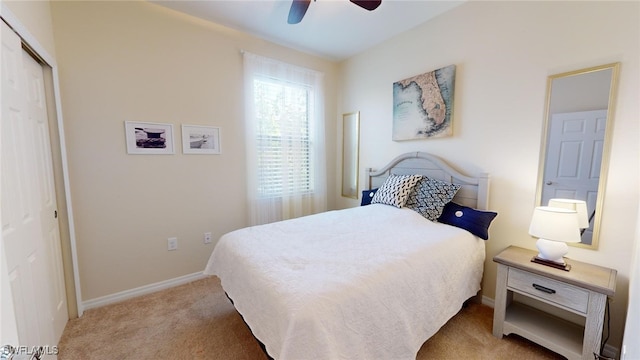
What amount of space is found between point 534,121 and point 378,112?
1597 millimetres

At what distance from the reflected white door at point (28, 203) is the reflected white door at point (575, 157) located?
3.22m

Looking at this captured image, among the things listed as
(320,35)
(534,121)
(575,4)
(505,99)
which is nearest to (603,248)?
(534,121)

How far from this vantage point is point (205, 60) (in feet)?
8.48

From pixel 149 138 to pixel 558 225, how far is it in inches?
130

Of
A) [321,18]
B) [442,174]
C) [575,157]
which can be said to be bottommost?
[442,174]

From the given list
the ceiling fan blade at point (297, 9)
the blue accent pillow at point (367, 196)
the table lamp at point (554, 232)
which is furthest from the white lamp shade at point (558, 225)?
the ceiling fan blade at point (297, 9)

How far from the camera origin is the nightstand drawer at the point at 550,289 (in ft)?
4.80

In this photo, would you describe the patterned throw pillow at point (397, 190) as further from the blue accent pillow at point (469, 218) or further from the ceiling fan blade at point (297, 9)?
the ceiling fan blade at point (297, 9)

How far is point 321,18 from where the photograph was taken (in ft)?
8.20

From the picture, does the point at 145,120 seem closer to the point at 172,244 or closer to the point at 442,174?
the point at 172,244

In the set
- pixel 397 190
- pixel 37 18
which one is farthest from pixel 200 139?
pixel 397 190

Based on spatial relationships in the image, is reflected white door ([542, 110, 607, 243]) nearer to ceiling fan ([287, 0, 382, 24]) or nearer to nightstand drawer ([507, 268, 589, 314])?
nightstand drawer ([507, 268, 589, 314])

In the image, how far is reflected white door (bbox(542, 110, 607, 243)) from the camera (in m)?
1.64

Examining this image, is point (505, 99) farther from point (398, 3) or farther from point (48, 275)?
point (48, 275)
